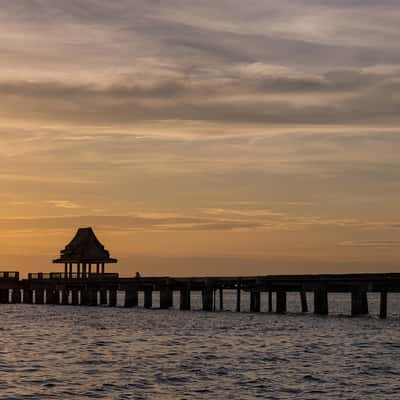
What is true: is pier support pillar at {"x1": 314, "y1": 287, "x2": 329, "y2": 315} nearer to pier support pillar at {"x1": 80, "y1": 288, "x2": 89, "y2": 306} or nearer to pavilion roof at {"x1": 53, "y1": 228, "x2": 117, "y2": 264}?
pier support pillar at {"x1": 80, "y1": 288, "x2": 89, "y2": 306}

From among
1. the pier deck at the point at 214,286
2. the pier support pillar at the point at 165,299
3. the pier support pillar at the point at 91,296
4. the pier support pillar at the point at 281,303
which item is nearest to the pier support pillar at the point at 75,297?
the pier deck at the point at 214,286

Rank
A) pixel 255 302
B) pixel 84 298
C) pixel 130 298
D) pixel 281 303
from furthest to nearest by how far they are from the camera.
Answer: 1. pixel 84 298
2. pixel 130 298
3. pixel 255 302
4. pixel 281 303

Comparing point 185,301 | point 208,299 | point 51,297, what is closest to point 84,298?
point 51,297

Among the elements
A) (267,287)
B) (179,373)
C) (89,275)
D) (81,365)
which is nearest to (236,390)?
(179,373)

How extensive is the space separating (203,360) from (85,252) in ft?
198

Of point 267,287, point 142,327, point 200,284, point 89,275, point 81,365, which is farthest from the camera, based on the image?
point 89,275

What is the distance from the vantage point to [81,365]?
37188mm

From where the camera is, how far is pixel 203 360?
39.3 metres

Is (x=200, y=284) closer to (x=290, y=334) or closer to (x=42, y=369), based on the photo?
(x=290, y=334)

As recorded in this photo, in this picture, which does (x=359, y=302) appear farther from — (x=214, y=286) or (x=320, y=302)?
(x=214, y=286)

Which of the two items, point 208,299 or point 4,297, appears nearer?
point 208,299

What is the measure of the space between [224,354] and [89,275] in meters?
53.3

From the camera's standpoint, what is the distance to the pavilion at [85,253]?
98.4 m

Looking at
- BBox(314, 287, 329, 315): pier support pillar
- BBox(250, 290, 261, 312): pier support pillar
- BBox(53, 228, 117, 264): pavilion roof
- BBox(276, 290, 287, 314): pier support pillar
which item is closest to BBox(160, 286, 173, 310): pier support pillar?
BBox(250, 290, 261, 312): pier support pillar
